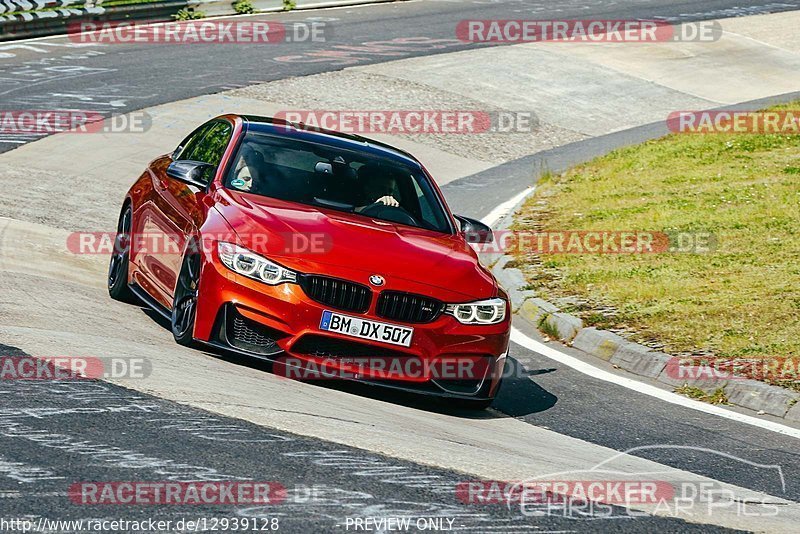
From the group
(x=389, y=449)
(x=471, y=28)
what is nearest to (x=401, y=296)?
(x=389, y=449)

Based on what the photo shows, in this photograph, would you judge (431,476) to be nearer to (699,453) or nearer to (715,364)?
(699,453)

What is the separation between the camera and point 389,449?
6.44m

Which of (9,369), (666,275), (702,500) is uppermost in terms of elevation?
(9,369)

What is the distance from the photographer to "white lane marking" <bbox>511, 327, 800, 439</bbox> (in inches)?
342

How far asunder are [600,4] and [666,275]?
24.3 metres

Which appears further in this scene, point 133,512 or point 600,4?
point 600,4
